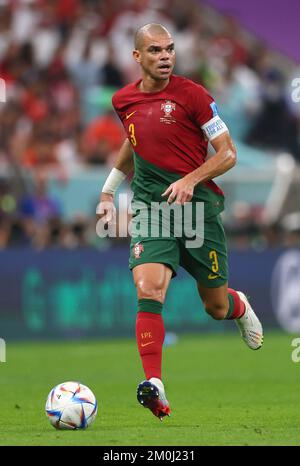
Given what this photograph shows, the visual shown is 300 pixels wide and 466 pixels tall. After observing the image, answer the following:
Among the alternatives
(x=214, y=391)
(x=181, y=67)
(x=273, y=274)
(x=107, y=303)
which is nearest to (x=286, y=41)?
(x=181, y=67)

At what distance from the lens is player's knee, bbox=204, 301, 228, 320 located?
30.3 ft

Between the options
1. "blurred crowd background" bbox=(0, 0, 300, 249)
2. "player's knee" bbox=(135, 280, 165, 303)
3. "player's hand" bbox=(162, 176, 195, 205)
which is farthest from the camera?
"blurred crowd background" bbox=(0, 0, 300, 249)

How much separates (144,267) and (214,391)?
3010 millimetres

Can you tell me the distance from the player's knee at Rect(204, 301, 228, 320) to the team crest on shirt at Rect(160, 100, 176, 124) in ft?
4.88

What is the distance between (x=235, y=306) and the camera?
9.56 m

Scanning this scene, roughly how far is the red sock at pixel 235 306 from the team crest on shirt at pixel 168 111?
1.65 m

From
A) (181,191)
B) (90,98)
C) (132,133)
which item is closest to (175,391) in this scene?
(132,133)

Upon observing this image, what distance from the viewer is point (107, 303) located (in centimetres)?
1686

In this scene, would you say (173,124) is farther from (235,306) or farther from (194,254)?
(235,306)

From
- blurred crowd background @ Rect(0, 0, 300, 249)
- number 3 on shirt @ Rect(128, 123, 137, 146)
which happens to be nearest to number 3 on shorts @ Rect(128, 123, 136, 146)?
number 3 on shirt @ Rect(128, 123, 137, 146)

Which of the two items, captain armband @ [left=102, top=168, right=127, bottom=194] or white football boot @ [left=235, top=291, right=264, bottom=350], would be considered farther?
white football boot @ [left=235, top=291, right=264, bottom=350]

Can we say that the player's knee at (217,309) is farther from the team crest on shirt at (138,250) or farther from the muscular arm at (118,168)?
the muscular arm at (118,168)

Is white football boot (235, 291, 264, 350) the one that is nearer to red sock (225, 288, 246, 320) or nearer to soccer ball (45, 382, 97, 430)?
red sock (225, 288, 246, 320)
